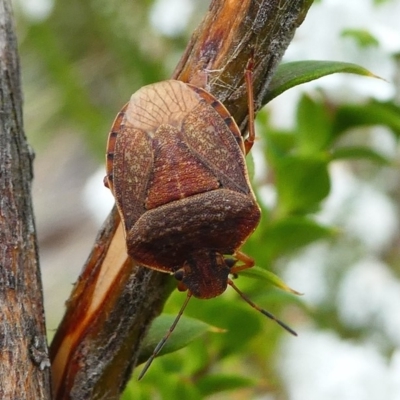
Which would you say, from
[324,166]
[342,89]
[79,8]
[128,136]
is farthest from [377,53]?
[79,8]

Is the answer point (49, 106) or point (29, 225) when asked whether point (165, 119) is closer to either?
point (29, 225)

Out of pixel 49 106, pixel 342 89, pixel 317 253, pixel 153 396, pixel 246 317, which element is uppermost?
pixel 49 106

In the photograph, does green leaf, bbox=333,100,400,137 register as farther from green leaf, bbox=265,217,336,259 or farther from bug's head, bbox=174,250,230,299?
bug's head, bbox=174,250,230,299

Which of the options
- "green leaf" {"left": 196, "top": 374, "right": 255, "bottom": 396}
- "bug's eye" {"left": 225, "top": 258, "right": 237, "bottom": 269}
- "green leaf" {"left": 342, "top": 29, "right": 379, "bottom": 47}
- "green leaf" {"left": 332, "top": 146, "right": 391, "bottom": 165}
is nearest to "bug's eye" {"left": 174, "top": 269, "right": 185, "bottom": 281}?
"bug's eye" {"left": 225, "top": 258, "right": 237, "bottom": 269}

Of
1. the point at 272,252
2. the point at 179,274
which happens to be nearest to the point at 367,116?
the point at 272,252

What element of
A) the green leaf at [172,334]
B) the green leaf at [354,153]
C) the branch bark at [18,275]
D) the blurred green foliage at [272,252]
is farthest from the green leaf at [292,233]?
the branch bark at [18,275]

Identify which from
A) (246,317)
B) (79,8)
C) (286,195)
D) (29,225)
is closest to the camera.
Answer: (29,225)
